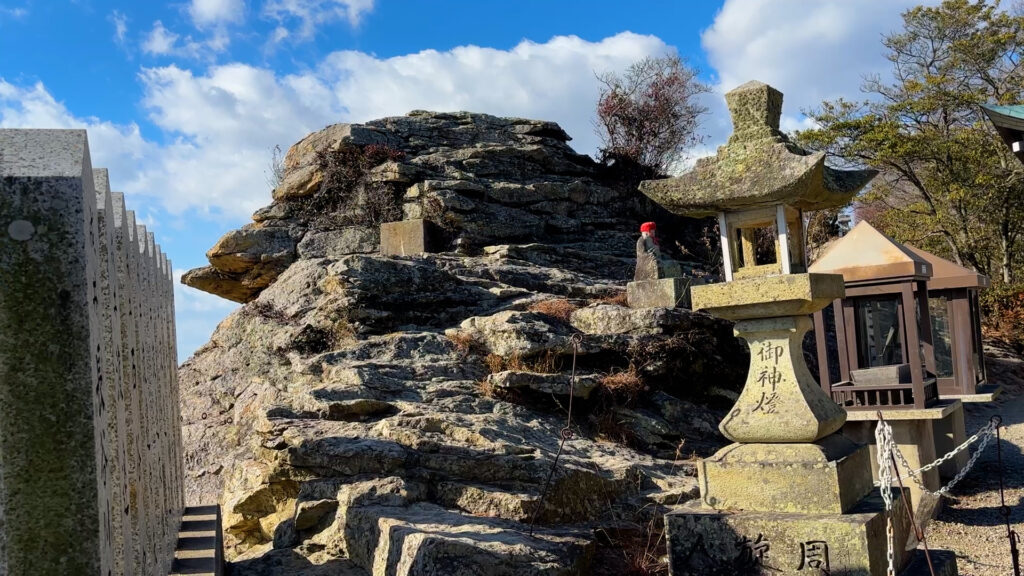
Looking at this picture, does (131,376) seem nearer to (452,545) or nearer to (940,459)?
(452,545)

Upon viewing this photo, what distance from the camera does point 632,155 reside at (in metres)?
19.5

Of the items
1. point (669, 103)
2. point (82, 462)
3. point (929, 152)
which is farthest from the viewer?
point (669, 103)

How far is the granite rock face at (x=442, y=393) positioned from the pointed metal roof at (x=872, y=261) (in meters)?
1.98

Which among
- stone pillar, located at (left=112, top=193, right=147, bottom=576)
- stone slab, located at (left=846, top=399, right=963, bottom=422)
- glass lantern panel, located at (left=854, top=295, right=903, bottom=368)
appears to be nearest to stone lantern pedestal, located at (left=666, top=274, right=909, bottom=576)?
stone slab, located at (left=846, top=399, right=963, bottom=422)

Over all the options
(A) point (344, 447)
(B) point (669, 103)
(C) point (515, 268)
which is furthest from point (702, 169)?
(B) point (669, 103)

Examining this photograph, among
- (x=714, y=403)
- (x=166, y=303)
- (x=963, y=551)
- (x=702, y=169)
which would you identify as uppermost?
(x=702, y=169)

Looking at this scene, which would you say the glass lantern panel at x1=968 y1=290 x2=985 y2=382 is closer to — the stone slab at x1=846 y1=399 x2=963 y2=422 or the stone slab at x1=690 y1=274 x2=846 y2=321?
the stone slab at x1=846 y1=399 x2=963 y2=422

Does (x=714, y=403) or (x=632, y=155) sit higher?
(x=632, y=155)

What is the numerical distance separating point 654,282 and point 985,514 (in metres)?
4.99

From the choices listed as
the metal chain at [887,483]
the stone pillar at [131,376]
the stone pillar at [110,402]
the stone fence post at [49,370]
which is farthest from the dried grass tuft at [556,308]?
the stone fence post at [49,370]

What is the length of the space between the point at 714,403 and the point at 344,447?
554 centimetres

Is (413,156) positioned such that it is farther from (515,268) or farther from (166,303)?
(166,303)

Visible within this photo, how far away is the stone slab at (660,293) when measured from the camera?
11.3m

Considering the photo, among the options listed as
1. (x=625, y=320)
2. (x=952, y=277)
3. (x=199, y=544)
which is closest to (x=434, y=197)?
(x=625, y=320)
